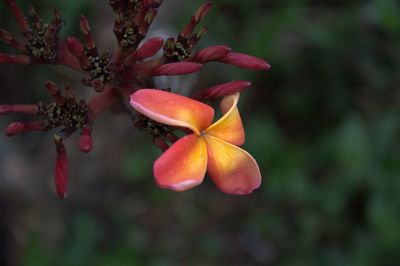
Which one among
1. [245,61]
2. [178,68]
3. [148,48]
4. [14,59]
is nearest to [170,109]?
[178,68]

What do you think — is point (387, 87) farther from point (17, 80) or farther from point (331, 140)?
point (17, 80)

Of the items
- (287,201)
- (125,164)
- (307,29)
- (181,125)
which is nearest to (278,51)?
(307,29)

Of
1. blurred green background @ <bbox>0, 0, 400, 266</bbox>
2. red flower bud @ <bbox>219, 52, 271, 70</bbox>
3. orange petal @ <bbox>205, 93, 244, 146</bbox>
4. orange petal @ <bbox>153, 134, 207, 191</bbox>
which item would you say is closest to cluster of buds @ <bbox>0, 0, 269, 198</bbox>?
red flower bud @ <bbox>219, 52, 271, 70</bbox>

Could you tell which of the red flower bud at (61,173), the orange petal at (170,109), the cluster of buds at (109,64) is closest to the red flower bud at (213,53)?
the cluster of buds at (109,64)

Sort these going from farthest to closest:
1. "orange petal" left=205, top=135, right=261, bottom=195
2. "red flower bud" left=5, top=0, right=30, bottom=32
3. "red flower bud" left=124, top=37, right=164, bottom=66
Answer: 1. "red flower bud" left=5, top=0, right=30, bottom=32
2. "red flower bud" left=124, top=37, right=164, bottom=66
3. "orange petal" left=205, top=135, right=261, bottom=195

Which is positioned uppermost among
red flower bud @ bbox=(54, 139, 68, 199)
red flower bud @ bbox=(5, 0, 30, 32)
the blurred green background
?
red flower bud @ bbox=(5, 0, 30, 32)

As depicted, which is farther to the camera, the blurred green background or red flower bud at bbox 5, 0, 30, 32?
the blurred green background

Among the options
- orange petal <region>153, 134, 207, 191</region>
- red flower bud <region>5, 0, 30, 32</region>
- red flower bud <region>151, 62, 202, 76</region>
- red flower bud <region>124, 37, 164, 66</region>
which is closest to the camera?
orange petal <region>153, 134, 207, 191</region>

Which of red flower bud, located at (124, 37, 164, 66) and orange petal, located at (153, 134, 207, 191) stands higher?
red flower bud, located at (124, 37, 164, 66)

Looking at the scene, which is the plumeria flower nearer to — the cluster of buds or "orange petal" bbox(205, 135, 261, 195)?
"orange petal" bbox(205, 135, 261, 195)
